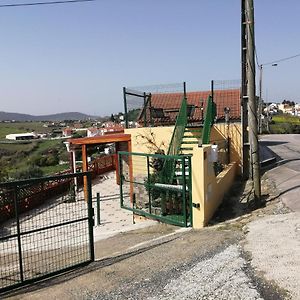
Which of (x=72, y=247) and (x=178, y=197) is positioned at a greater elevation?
(x=178, y=197)

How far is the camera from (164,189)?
999cm

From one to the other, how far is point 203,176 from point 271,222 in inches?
68.0

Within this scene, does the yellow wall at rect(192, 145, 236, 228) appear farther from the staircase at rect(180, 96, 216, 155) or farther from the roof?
the roof

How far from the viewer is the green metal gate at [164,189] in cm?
919

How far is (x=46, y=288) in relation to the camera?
5.88 meters

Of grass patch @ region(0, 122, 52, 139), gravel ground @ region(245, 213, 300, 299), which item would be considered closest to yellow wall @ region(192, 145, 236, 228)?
gravel ground @ region(245, 213, 300, 299)

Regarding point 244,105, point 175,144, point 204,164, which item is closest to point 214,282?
point 204,164

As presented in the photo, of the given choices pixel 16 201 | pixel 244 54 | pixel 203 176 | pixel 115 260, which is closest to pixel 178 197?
pixel 203 176

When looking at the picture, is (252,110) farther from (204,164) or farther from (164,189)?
(164,189)

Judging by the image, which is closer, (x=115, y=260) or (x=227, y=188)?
(x=115, y=260)

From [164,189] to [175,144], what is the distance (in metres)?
3.01

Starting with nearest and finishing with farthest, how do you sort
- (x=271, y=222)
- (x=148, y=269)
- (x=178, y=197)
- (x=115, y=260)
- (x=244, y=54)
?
(x=148, y=269), (x=115, y=260), (x=271, y=222), (x=178, y=197), (x=244, y=54)

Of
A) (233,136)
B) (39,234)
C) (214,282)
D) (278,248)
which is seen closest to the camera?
(214,282)

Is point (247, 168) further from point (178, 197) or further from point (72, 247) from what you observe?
point (72, 247)
